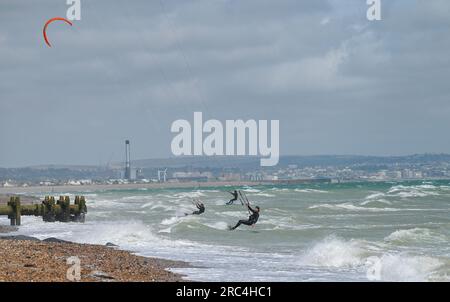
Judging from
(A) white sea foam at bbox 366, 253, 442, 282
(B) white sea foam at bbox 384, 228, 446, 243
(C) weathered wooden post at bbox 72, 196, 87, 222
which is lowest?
(B) white sea foam at bbox 384, 228, 446, 243

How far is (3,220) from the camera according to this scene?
4028 centimetres

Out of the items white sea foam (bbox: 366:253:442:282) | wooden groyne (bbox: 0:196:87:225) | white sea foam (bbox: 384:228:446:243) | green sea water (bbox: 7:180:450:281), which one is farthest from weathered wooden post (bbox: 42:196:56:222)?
white sea foam (bbox: 366:253:442:282)

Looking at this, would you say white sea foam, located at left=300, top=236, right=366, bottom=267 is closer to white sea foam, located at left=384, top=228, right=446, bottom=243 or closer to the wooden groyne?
white sea foam, located at left=384, top=228, right=446, bottom=243

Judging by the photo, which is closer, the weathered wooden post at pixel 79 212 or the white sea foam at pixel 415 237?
the white sea foam at pixel 415 237

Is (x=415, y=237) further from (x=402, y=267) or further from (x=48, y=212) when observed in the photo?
(x=48, y=212)

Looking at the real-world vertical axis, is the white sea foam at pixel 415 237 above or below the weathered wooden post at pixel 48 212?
below

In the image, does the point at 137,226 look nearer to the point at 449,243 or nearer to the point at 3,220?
the point at 3,220

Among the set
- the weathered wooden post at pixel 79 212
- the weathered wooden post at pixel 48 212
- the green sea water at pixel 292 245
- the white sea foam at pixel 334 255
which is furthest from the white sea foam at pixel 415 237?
the weathered wooden post at pixel 48 212

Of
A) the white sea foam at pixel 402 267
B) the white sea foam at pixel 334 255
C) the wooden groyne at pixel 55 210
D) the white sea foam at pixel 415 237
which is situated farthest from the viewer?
the wooden groyne at pixel 55 210

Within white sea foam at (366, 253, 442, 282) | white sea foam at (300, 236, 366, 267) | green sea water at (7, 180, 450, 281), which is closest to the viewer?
white sea foam at (366, 253, 442, 282)

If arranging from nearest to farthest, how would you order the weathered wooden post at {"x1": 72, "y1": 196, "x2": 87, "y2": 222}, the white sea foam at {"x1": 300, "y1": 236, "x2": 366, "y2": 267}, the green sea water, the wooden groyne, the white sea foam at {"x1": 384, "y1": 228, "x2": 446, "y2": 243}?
the green sea water, the white sea foam at {"x1": 300, "y1": 236, "x2": 366, "y2": 267}, the white sea foam at {"x1": 384, "y1": 228, "x2": 446, "y2": 243}, the wooden groyne, the weathered wooden post at {"x1": 72, "y1": 196, "x2": 87, "y2": 222}

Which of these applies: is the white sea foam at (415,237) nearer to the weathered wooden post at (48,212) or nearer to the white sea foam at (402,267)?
the white sea foam at (402,267)

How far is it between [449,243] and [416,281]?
1047cm

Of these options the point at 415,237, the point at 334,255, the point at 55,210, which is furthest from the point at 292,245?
the point at 55,210
